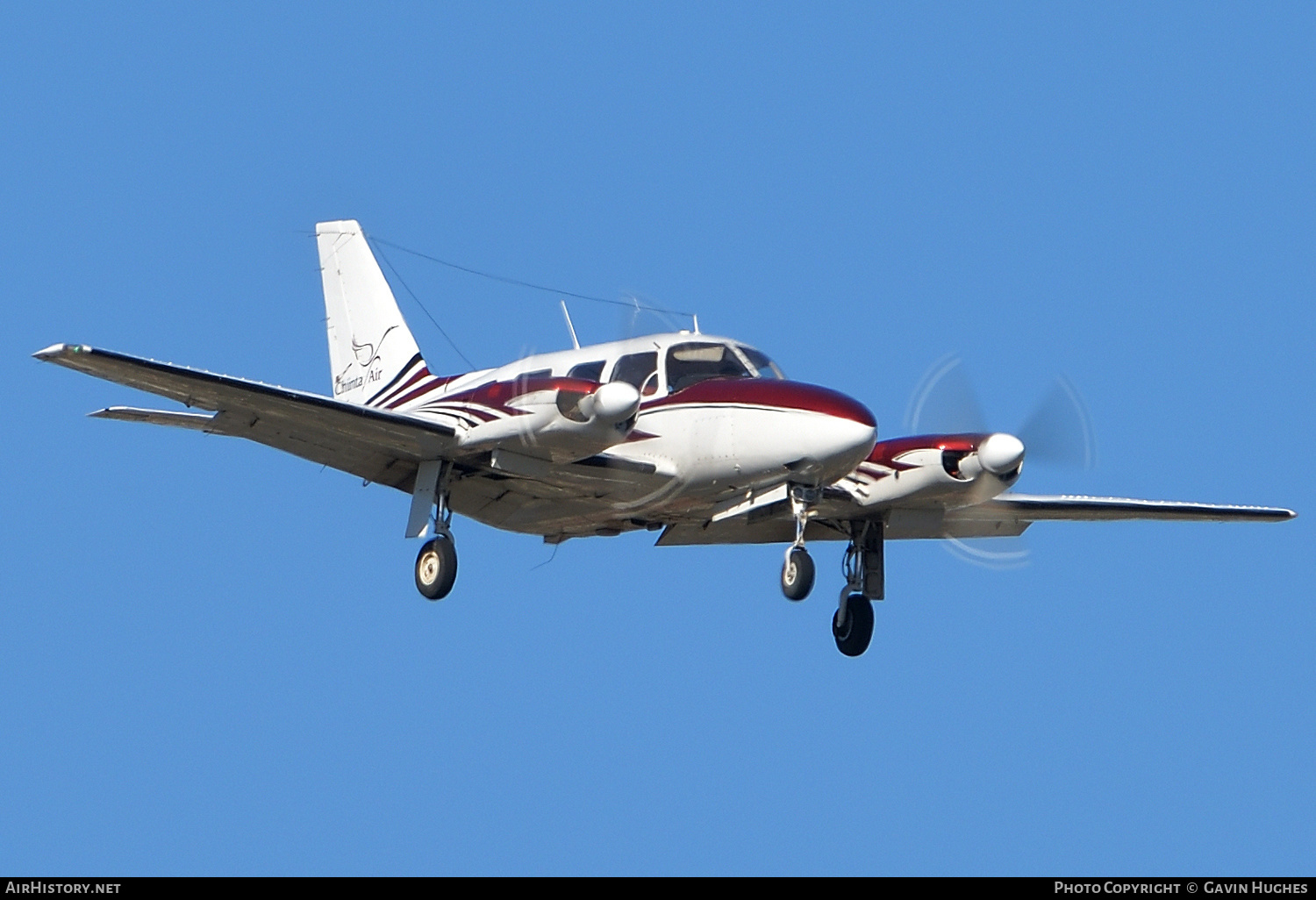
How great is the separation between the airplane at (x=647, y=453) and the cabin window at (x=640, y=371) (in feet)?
0.06

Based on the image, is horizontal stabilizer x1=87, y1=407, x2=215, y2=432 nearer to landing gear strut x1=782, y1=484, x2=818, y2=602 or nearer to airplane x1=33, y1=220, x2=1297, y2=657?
A: airplane x1=33, y1=220, x2=1297, y2=657

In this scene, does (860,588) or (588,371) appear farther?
(860,588)

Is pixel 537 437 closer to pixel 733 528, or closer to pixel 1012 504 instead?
pixel 733 528

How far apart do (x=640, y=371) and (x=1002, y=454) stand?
14.2ft

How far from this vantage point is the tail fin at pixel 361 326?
2495 centimetres

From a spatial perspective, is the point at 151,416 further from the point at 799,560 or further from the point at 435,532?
the point at 799,560

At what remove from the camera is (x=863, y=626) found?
2362 cm

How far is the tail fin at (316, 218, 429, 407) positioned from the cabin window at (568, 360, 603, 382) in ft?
11.9

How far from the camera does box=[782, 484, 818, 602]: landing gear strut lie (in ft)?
67.6

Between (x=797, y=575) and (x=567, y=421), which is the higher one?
(x=567, y=421)

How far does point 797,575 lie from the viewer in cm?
2061

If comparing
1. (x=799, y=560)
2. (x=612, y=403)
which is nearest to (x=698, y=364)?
(x=612, y=403)
